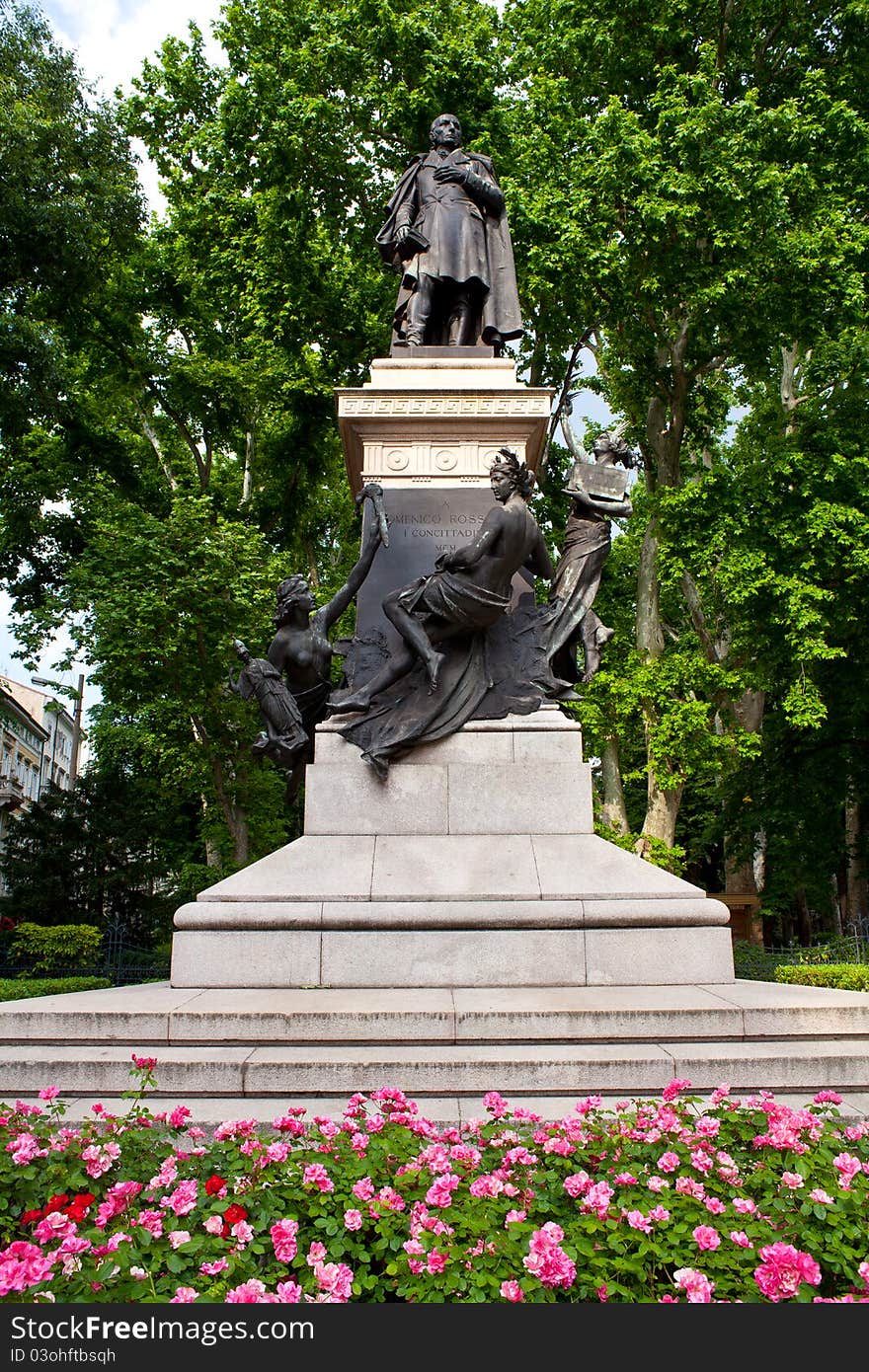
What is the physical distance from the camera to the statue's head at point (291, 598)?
31.6 ft

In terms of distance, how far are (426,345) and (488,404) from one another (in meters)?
1.43

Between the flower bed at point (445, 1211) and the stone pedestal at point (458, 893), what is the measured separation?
2741mm

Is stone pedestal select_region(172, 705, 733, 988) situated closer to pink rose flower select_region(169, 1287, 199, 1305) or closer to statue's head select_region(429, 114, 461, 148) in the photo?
pink rose flower select_region(169, 1287, 199, 1305)

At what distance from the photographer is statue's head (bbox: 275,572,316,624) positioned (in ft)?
31.6

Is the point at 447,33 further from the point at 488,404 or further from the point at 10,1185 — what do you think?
the point at 10,1185

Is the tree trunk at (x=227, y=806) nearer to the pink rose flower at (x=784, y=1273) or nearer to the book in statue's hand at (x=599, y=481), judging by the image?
the book in statue's hand at (x=599, y=481)

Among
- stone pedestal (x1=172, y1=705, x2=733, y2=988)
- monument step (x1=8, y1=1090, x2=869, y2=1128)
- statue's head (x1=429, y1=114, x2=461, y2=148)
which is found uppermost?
statue's head (x1=429, y1=114, x2=461, y2=148)

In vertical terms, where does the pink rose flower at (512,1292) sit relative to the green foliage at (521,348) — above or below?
below

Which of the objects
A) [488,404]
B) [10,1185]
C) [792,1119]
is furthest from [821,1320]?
[488,404]

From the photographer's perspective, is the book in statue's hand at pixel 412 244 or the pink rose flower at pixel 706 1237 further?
the book in statue's hand at pixel 412 244

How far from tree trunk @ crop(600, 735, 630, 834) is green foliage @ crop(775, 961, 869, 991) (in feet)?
27.2

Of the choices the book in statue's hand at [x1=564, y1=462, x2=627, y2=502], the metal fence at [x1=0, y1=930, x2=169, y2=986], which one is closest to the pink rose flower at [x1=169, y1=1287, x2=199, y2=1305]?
the book in statue's hand at [x1=564, y1=462, x2=627, y2=502]

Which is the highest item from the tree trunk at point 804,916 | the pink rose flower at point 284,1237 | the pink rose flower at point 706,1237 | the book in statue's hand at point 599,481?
the book in statue's hand at point 599,481

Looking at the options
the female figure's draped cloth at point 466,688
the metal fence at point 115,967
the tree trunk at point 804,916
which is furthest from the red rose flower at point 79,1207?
the tree trunk at point 804,916
